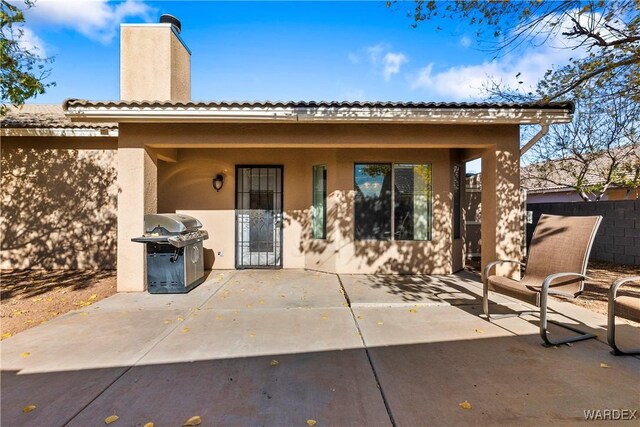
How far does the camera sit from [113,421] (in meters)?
2.20

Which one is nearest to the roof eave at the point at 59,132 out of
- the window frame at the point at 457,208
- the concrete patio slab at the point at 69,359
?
the concrete patio slab at the point at 69,359

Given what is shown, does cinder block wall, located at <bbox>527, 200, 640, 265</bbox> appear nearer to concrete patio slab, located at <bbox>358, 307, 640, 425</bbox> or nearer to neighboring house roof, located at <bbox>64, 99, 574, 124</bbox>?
neighboring house roof, located at <bbox>64, 99, 574, 124</bbox>

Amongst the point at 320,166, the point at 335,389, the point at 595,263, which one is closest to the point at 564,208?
the point at 595,263

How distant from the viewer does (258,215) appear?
7742 millimetres

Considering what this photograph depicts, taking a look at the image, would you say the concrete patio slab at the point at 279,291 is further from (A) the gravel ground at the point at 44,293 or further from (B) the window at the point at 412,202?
(A) the gravel ground at the point at 44,293

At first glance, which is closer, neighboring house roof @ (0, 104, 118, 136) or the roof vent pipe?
neighboring house roof @ (0, 104, 118, 136)

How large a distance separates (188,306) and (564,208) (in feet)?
36.1

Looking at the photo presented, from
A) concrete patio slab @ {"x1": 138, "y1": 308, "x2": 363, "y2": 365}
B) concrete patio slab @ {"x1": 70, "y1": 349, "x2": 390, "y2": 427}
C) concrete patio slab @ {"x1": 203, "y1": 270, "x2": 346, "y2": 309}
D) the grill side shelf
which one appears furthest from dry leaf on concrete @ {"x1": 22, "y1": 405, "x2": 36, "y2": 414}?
the grill side shelf

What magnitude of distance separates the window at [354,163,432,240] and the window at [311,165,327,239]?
0.74m

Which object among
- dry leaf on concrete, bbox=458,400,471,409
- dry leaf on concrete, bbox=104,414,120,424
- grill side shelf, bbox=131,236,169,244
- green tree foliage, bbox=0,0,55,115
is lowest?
dry leaf on concrete, bbox=104,414,120,424

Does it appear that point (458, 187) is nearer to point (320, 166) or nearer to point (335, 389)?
point (320, 166)

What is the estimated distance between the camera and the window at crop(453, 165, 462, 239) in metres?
7.34

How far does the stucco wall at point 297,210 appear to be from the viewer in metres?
7.06

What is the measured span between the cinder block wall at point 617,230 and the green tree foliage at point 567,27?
3.26 meters
